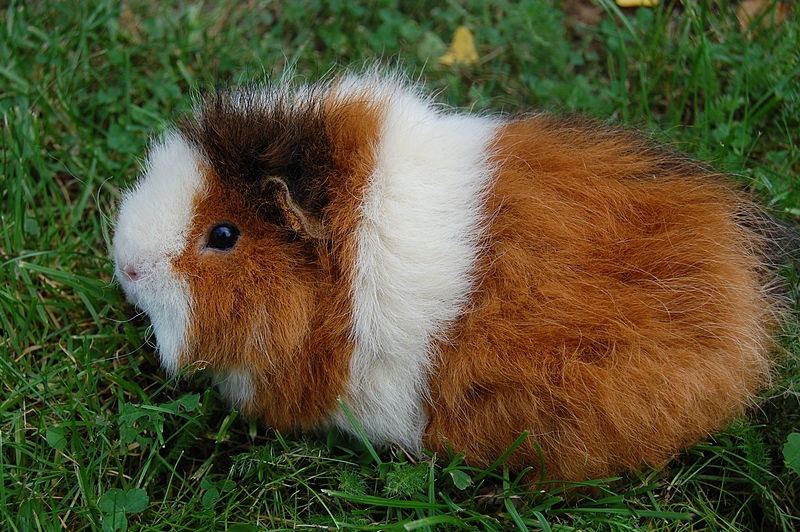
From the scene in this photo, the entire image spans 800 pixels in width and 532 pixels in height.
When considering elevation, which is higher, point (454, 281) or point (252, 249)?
point (454, 281)

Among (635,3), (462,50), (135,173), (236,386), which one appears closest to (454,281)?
(236,386)

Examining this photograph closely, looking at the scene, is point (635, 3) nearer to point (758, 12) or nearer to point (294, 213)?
point (758, 12)

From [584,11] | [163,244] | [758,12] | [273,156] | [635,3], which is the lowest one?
[163,244]

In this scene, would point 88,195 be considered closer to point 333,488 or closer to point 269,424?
point 269,424

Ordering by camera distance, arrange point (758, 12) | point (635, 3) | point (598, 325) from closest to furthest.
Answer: point (598, 325), point (758, 12), point (635, 3)

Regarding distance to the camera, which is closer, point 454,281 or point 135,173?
point 454,281

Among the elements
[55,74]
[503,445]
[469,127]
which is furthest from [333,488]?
[55,74]
